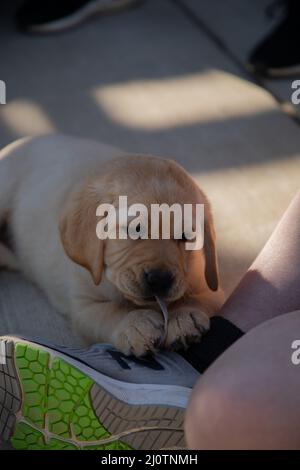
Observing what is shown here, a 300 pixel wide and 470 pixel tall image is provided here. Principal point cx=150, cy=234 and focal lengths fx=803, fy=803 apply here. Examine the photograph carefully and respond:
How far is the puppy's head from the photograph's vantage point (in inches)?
69.0

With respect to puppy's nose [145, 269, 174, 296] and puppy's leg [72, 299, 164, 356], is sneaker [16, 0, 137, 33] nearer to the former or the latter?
puppy's leg [72, 299, 164, 356]

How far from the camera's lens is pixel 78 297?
6.72 feet

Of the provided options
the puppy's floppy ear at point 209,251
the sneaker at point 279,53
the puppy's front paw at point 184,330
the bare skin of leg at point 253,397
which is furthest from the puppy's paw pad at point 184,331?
the sneaker at point 279,53

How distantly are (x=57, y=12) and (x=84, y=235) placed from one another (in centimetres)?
235

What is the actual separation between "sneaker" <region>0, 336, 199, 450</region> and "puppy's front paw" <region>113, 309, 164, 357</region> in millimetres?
65

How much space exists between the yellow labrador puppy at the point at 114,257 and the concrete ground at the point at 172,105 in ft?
0.50

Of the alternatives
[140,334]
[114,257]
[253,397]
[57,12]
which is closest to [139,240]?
[114,257]

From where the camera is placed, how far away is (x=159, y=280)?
1.74 meters

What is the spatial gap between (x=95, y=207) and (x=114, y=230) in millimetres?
84

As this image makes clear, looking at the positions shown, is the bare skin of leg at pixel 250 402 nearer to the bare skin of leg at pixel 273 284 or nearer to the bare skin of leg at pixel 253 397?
the bare skin of leg at pixel 253 397

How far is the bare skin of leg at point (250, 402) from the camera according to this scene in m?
1.31

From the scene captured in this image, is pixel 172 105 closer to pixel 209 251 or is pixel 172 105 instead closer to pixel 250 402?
pixel 209 251

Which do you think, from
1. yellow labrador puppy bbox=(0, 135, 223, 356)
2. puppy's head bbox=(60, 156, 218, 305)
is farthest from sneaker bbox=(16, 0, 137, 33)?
puppy's head bbox=(60, 156, 218, 305)
